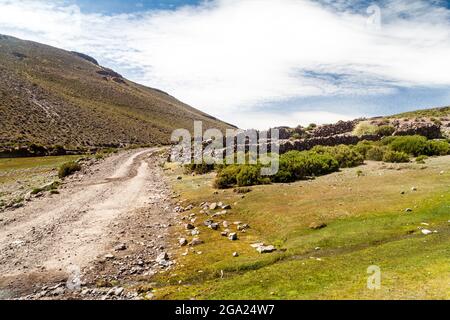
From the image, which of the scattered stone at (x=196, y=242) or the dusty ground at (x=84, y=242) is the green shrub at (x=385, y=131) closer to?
the dusty ground at (x=84, y=242)

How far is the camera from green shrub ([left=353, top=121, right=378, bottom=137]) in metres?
50.3

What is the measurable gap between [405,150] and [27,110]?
87.8 m

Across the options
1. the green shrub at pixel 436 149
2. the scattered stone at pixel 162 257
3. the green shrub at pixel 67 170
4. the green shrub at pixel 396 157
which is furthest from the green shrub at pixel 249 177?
the green shrub at pixel 67 170

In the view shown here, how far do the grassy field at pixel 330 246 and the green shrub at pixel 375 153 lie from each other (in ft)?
36.0

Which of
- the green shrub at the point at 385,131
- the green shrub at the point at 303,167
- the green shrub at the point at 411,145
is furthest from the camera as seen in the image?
the green shrub at the point at 385,131

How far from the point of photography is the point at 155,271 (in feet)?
43.5

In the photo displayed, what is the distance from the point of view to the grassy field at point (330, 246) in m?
10.4

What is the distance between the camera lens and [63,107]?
108688 mm

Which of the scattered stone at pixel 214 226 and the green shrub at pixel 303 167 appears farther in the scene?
the green shrub at pixel 303 167

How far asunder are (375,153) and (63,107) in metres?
96.2

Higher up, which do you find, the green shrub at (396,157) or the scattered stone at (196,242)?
the green shrub at (396,157)

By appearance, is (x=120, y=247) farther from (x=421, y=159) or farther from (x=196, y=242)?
(x=421, y=159)

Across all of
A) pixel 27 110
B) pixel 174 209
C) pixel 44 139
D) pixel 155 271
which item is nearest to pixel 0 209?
pixel 174 209
